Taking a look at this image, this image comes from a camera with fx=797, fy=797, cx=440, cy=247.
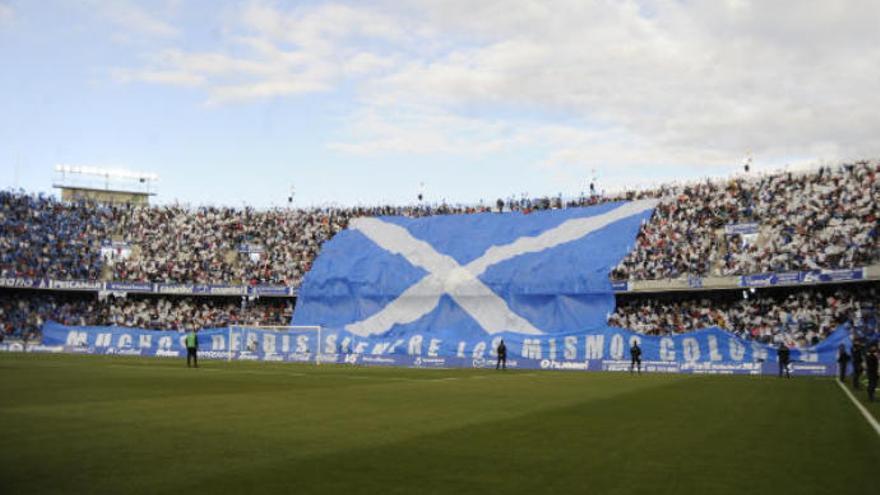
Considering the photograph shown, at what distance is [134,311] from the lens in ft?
223

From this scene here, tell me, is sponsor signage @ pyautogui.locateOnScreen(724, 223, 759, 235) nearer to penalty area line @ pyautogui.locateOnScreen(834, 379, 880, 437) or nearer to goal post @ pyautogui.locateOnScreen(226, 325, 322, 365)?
penalty area line @ pyautogui.locateOnScreen(834, 379, 880, 437)

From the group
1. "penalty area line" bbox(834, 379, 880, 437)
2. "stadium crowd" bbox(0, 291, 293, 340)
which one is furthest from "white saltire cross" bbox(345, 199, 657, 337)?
"penalty area line" bbox(834, 379, 880, 437)

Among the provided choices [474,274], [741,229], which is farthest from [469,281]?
[741,229]

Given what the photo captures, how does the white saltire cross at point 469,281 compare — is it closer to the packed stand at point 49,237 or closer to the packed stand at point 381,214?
the packed stand at point 381,214

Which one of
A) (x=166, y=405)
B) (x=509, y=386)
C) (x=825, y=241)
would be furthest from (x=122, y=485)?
(x=825, y=241)

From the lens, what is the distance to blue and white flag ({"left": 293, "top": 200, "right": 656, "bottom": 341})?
55.7 m

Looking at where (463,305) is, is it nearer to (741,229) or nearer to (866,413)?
(741,229)

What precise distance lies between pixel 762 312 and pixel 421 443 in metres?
41.4

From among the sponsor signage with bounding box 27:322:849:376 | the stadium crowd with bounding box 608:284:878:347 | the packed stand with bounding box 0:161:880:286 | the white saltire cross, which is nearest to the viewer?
the sponsor signage with bounding box 27:322:849:376

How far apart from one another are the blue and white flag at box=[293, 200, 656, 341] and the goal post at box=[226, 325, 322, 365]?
2.63 meters

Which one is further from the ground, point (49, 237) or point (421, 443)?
point (49, 237)

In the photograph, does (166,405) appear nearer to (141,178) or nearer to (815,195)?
(815,195)

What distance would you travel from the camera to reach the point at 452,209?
70.6 metres

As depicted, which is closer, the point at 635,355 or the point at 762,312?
the point at 635,355
